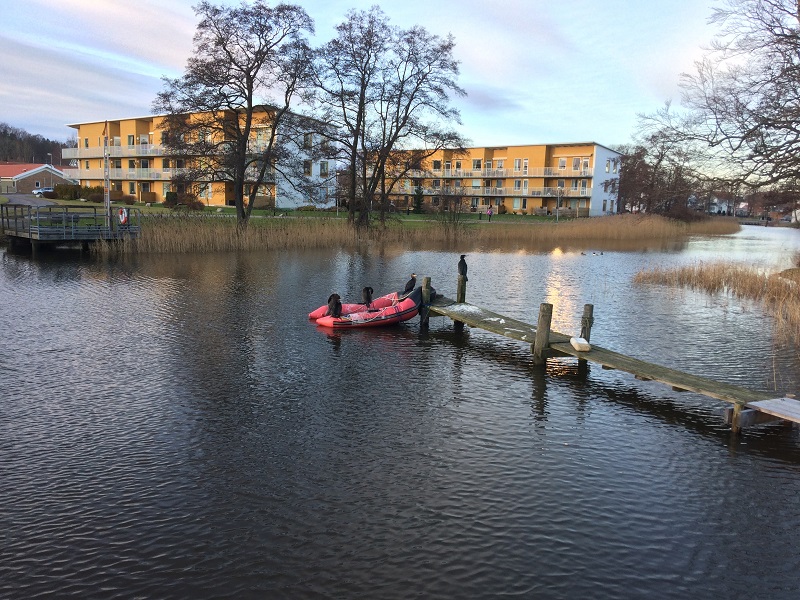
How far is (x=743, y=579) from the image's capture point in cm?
608

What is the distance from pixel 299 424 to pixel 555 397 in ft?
15.0

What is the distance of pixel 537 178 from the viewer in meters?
85.2

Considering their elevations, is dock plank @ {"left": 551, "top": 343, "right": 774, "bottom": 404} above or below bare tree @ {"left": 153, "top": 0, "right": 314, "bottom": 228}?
below

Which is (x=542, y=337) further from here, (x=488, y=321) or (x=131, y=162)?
(x=131, y=162)

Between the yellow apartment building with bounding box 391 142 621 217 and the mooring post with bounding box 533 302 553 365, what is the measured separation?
66751 millimetres

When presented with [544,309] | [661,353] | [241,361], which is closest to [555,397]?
[544,309]

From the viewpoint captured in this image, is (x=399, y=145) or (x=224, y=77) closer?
(x=224, y=77)

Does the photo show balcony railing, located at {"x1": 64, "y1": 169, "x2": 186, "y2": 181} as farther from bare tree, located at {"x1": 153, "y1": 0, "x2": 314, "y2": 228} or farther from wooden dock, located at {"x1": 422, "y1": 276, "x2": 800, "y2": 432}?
wooden dock, located at {"x1": 422, "y1": 276, "x2": 800, "y2": 432}

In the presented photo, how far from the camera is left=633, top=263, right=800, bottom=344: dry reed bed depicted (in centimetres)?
1811

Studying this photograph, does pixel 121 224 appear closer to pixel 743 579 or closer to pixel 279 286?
pixel 279 286

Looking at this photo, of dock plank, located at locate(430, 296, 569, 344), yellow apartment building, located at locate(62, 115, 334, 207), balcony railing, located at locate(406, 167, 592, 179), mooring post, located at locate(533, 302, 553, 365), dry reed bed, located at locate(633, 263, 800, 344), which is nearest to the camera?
mooring post, located at locate(533, 302, 553, 365)

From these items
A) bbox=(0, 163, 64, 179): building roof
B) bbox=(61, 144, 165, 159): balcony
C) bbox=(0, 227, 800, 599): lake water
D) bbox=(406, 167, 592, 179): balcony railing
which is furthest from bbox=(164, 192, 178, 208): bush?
bbox=(0, 227, 800, 599): lake water

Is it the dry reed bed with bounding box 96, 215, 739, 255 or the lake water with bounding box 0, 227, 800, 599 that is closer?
the lake water with bounding box 0, 227, 800, 599

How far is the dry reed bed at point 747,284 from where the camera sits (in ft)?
59.4
